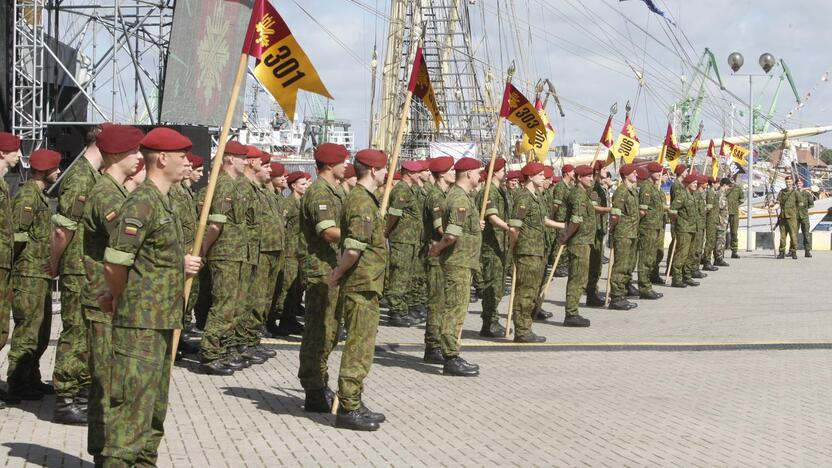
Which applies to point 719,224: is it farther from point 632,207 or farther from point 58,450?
point 58,450

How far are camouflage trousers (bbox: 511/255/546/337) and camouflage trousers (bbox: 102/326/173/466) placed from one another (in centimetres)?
664

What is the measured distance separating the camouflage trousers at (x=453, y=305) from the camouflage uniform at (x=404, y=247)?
368cm

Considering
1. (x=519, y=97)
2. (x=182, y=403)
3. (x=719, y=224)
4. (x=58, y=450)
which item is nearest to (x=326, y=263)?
(x=182, y=403)

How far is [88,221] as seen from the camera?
19.1ft

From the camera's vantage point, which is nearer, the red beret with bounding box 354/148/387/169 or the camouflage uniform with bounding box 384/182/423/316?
the red beret with bounding box 354/148/387/169

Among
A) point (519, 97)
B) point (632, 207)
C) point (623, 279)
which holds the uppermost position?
point (519, 97)

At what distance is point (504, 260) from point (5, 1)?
1278 centimetres

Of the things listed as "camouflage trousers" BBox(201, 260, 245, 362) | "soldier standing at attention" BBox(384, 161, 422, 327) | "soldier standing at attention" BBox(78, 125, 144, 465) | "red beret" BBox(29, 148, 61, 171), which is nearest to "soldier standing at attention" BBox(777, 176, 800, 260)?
"soldier standing at attention" BBox(384, 161, 422, 327)

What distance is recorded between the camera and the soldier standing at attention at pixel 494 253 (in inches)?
473

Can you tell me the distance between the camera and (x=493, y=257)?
12.2m

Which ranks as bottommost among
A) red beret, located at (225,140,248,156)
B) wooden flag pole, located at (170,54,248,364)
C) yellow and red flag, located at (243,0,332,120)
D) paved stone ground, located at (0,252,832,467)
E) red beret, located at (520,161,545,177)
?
paved stone ground, located at (0,252,832,467)

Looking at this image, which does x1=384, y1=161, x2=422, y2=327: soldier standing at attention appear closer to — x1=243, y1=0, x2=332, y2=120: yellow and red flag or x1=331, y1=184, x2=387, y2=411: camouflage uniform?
x1=243, y1=0, x2=332, y2=120: yellow and red flag

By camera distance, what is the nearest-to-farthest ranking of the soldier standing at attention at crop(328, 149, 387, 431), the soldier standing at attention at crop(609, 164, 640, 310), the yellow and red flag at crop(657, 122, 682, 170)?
the soldier standing at attention at crop(328, 149, 387, 431)
the soldier standing at attention at crop(609, 164, 640, 310)
the yellow and red flag at crop(657, 122, 682, 170)

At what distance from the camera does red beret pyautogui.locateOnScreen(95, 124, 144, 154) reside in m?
6.15
